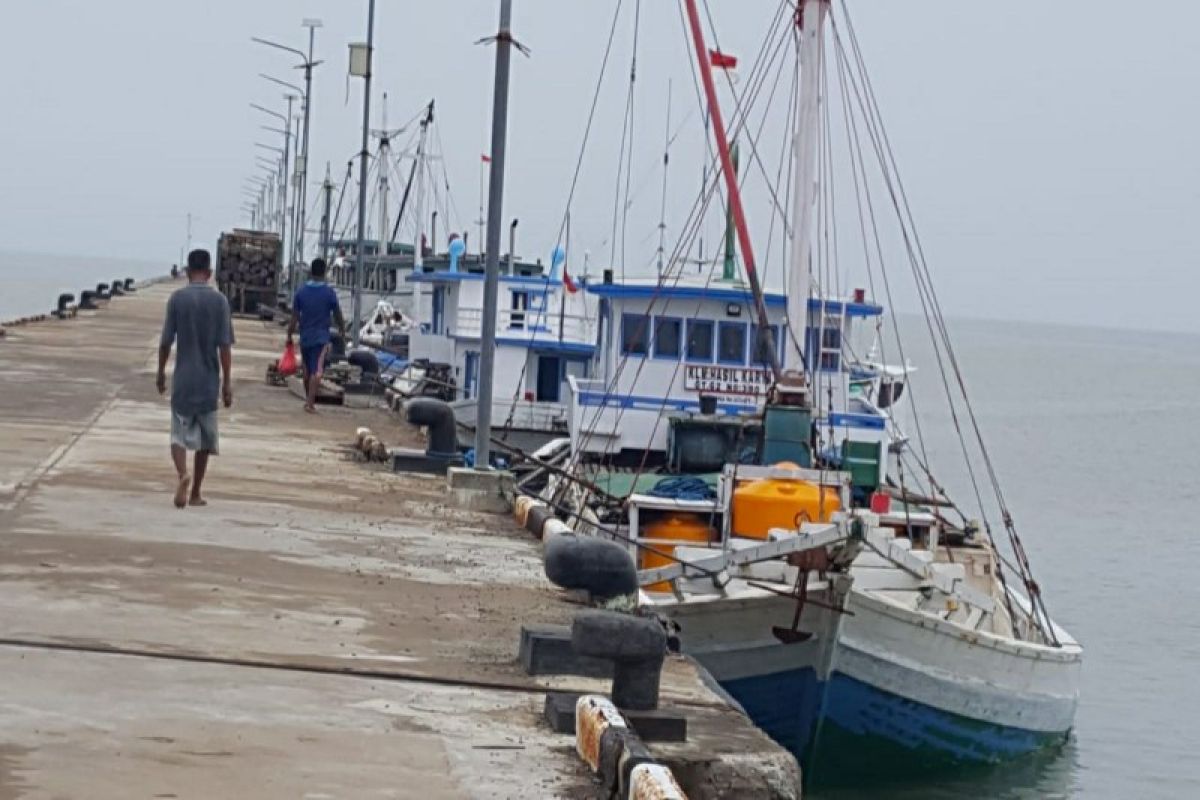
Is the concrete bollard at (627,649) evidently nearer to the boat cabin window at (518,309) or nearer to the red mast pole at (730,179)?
the red mast pole at (730,179)

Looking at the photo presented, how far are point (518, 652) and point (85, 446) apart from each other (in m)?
10.6

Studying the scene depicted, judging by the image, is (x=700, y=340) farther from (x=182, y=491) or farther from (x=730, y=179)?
(x=182, y=491)

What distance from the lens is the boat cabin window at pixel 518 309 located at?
4316 centimetres

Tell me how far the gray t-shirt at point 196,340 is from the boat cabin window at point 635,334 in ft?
41.7

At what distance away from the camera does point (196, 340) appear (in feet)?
51.6

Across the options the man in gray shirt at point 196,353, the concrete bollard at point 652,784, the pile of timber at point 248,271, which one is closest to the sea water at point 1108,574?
the man in gray shirt at point 196,353

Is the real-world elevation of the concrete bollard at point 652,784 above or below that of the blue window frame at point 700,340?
below

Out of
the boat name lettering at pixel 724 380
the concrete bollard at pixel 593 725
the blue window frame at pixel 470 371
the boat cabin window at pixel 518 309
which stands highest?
the boat cabin window at pixel 518 309

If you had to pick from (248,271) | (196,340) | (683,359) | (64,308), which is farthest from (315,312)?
(248,271)

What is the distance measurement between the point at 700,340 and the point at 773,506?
8081 millimetres

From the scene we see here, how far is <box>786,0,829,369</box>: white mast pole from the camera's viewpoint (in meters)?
23.9

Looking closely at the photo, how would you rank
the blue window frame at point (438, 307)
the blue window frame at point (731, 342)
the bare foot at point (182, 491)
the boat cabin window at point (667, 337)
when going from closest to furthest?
the bare foot at point (182, 491)
the blue window frame at point (731, 342)
the boat cabin window at point (667, 337)
the blue window frame at point (438, 307)

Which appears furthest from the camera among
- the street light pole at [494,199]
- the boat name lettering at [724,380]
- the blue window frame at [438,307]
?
the blue window frame at [438,307]

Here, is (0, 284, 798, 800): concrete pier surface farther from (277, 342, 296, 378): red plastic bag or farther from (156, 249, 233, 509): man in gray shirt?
(277, 342, 296, 378): red plastic bag
